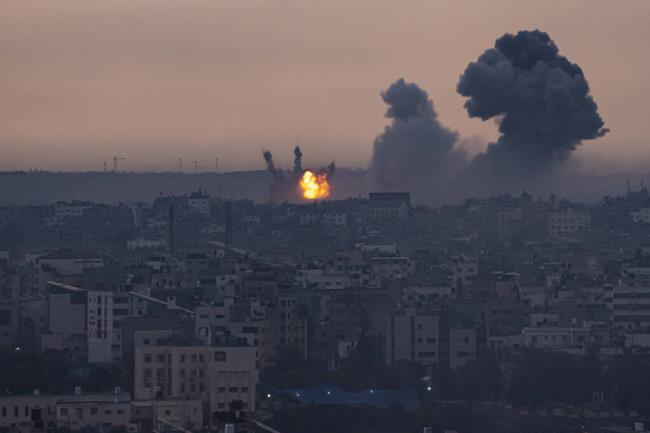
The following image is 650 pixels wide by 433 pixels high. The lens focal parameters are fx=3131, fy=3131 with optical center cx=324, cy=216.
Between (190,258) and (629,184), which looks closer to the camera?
(190,258)

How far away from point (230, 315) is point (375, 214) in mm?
60472

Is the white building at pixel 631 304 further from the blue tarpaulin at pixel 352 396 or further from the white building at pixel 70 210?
the white building at pixel 70 210

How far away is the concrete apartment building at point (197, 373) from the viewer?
3525 centimetres

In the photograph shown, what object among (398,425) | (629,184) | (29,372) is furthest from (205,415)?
(629,184)

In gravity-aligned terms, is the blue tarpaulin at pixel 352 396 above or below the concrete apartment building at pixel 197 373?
below

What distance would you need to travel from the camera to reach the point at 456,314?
5103 centimetres

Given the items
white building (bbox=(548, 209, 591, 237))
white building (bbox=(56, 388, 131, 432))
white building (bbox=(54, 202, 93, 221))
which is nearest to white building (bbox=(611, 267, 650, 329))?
white building (bbox=(56, 388, 131, 432))

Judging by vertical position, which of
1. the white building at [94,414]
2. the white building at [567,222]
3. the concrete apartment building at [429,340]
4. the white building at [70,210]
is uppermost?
the white building at [70,210]

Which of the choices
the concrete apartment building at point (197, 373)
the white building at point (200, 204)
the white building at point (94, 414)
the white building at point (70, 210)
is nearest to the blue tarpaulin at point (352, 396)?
the concrete apartment building at point (197, 373)

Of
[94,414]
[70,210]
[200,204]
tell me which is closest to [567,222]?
[200,204]

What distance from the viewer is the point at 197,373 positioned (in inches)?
1459

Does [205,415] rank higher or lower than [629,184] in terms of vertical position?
lower

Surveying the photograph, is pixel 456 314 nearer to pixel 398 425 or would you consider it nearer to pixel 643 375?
pixel 643 375

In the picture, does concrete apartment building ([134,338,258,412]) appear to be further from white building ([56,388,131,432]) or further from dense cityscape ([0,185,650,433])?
white building ([56,388,131,432])
